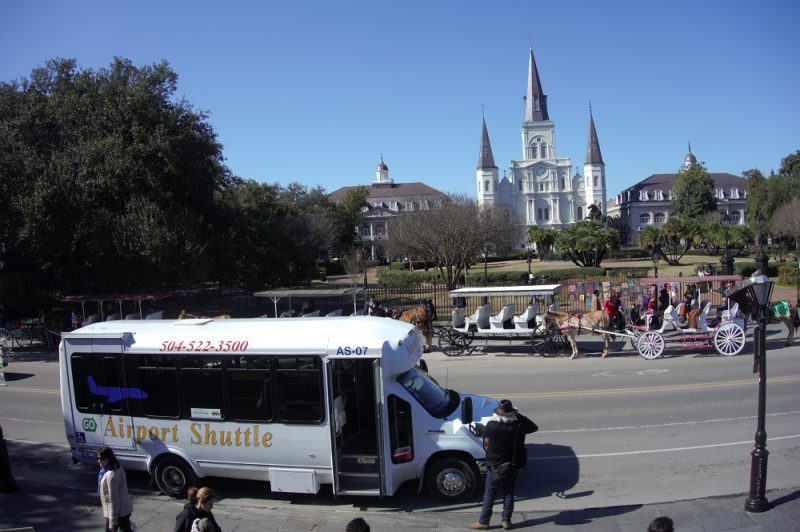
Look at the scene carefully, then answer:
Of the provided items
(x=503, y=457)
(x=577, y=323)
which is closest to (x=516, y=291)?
(x=577, y=323)

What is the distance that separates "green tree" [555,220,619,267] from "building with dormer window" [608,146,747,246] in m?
83.5

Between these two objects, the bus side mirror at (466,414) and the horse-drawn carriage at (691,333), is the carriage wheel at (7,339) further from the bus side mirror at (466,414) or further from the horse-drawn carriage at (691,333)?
the bus side mirror at (466,414)

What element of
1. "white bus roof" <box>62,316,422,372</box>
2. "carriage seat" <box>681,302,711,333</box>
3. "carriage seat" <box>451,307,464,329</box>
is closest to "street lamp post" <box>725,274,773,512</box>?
"white bus roof" <box>62,316,422,372</box>

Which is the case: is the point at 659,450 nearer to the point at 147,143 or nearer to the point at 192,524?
the point at 192,524

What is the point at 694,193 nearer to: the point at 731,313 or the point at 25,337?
the point at 731,313

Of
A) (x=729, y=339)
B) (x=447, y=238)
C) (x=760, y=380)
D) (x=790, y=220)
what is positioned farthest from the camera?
(x=790, y=220)

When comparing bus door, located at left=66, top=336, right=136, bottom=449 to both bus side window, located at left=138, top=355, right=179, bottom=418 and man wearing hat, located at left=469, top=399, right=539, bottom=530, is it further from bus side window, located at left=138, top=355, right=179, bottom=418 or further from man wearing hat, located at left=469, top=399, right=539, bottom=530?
man wearing hat, located at left=469, top=399, right=539, bottom=530

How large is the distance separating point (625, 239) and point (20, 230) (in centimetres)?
11613

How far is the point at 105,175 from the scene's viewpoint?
26.5 meters

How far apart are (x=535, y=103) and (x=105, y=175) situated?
12468 centimetres

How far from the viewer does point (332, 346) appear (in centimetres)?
828

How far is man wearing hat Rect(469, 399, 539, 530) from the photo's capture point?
291 inches

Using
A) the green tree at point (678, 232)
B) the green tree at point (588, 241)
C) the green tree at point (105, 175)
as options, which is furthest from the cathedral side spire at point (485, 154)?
the green tree at point (105, 175)

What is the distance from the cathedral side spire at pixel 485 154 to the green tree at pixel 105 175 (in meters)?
106
